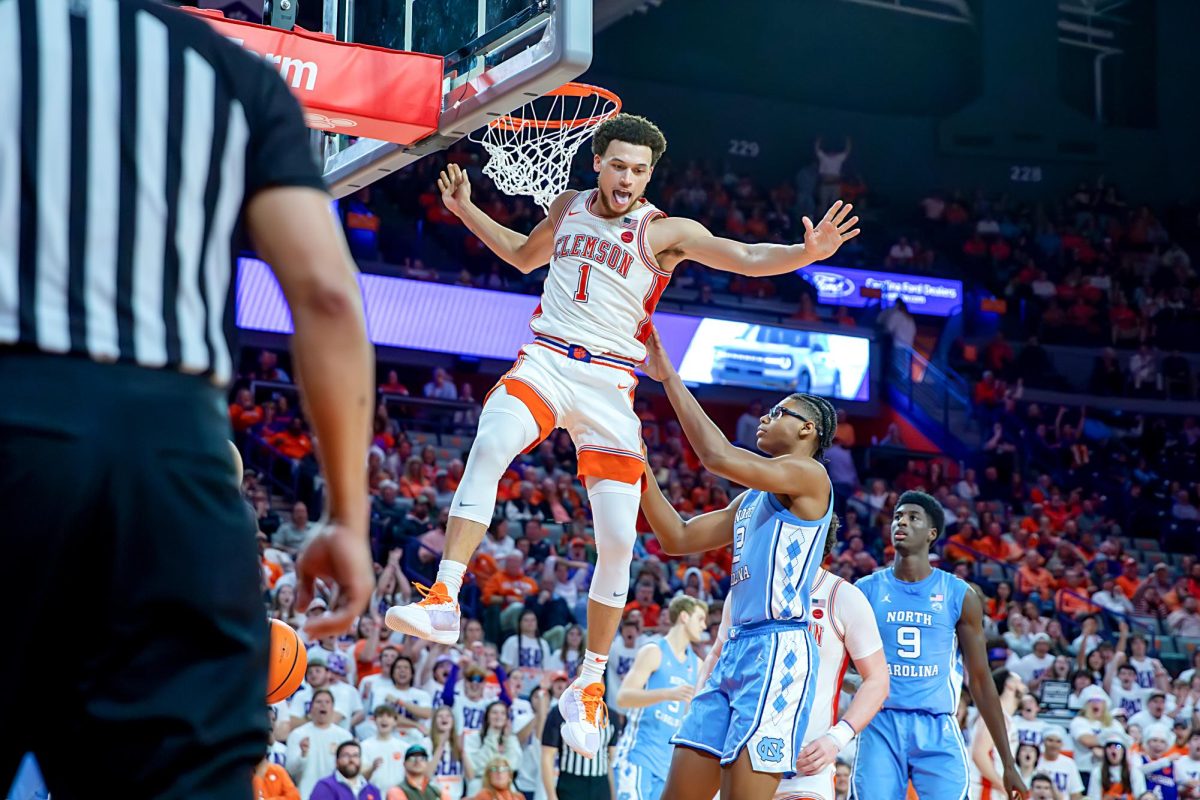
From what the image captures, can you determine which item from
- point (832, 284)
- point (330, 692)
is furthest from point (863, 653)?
point (832, 284)

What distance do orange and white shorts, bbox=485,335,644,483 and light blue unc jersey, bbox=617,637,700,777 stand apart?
3956 mm

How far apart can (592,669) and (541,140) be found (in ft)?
8.91

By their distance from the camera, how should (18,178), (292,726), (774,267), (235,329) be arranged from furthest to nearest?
(292,726), (774,267), (235,329), (18,178)

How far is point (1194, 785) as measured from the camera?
12.9 m

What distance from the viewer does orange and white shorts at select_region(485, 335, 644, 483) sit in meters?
5.89

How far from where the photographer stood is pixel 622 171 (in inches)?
232

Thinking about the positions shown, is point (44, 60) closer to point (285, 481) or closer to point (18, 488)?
point (18, 488)

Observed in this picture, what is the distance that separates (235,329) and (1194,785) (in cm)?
1266

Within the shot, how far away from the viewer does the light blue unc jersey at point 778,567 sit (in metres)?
6.33

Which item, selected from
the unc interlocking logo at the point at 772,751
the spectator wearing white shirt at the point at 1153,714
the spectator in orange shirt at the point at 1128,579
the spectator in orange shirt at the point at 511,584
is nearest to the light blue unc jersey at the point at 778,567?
the unc interlocking logo at the point at 772,751

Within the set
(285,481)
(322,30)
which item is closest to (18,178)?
(322,30)

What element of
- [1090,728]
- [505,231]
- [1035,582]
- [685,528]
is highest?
[505,231]

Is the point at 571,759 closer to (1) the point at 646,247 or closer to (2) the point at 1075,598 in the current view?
(1) the point at 646,247

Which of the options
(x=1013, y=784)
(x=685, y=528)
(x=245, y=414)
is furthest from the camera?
(x=245, y=414)
